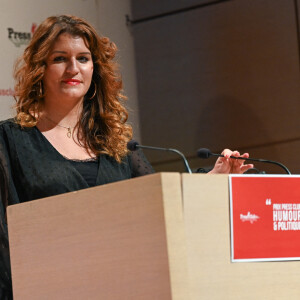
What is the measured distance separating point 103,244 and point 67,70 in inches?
37.3

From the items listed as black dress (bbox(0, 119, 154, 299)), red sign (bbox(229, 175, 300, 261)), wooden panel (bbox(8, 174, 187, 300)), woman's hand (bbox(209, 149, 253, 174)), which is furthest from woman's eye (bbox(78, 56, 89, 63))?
red sign (bbox(229, 175, 300, 261))

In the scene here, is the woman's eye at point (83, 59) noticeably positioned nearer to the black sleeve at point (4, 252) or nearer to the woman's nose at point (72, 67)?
the woman's nose at point (72, 67)

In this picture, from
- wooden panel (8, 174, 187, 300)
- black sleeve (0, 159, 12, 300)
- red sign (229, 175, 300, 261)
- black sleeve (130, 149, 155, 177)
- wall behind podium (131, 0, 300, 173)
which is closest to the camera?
wooden panel (8, 174, 187, 300)

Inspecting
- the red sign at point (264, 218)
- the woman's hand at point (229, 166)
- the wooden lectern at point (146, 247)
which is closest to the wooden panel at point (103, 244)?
the wooden lectern at point (146, 247)

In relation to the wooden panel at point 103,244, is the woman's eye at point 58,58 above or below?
above

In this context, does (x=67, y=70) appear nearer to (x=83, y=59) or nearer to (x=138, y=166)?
(x=83, y=59)

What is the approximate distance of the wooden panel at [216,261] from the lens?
1.30m

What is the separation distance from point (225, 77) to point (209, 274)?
3.15 meters

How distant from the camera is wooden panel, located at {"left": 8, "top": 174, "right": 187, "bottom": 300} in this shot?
4.15ft

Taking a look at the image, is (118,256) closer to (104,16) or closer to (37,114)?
(37,114)

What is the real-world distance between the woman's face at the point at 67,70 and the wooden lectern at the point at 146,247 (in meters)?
0.77

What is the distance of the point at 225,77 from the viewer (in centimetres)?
436

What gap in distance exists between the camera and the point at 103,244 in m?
1.37

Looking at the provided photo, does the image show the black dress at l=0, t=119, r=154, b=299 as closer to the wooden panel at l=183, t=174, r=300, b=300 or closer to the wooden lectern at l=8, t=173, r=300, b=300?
the wooden lectern at l=8, t=173, r=300, b=300
